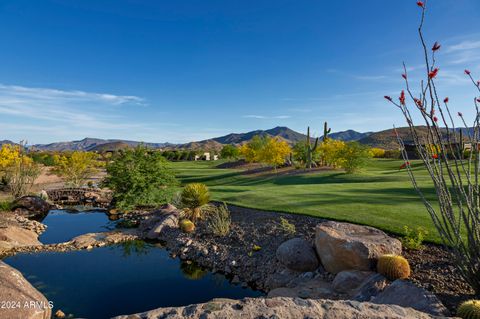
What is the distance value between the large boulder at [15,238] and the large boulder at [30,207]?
5.40 metres

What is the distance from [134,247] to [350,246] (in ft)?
27.9

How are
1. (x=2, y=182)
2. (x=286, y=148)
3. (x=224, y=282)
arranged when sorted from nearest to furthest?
(x=224, y=282)
(x=2, y=182)
(x=286, y=148)

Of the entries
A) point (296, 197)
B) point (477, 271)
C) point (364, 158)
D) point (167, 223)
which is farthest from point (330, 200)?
point (364, 158)

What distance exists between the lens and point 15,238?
432 inches

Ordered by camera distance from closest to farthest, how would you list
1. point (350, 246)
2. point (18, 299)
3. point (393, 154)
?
point (18, 299), point (350, 246), point (393, 154)

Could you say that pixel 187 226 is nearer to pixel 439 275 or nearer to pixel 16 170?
pixel 439 275

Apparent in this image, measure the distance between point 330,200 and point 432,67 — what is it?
9.78 meters

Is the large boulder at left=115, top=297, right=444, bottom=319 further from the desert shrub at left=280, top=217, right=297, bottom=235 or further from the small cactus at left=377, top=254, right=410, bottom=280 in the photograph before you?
the desert shrub at left=280, top=217, right=297, bottom=235

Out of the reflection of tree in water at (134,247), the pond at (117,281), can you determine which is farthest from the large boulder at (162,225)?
the pond at (117,281)

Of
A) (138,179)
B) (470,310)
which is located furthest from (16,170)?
(470,310)

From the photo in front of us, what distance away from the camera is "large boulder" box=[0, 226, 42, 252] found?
10495 millimetres

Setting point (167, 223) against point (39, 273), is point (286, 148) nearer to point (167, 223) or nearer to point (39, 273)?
point (167, 223)

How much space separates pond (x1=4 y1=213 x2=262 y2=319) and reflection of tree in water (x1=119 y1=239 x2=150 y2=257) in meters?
0.04

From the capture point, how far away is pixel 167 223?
12.7 metres
